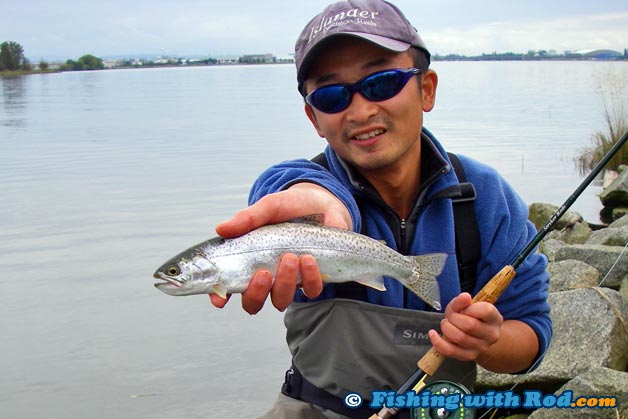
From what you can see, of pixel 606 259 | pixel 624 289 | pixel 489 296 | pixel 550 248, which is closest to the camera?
pixel 489 296

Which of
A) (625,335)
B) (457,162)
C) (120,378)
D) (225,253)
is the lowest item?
(120,378)

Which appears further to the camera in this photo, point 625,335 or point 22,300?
point 22,300

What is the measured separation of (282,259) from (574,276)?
5.20 m

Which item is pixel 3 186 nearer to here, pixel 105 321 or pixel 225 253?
pixel 105 321

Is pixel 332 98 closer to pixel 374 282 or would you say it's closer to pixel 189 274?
pixel 374 282

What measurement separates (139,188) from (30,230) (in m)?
3.86

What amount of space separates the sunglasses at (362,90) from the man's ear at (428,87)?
0.38 m

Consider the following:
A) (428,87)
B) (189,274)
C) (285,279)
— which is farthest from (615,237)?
(189,274)

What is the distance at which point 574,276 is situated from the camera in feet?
24.1

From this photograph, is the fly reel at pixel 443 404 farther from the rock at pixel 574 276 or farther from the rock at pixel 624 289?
the rock at pixel 574 276

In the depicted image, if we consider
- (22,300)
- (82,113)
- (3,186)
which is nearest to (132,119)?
(82,113)

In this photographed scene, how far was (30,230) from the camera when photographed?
1208 centimetres

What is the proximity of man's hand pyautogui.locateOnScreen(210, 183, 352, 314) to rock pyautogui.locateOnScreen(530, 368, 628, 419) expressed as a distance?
2.12 m

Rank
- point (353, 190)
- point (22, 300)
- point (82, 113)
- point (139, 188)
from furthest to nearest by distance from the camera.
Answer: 1. point (82, 113)
2. point (139, 188)
3. point (22, 300)
4. point (353, 190)
